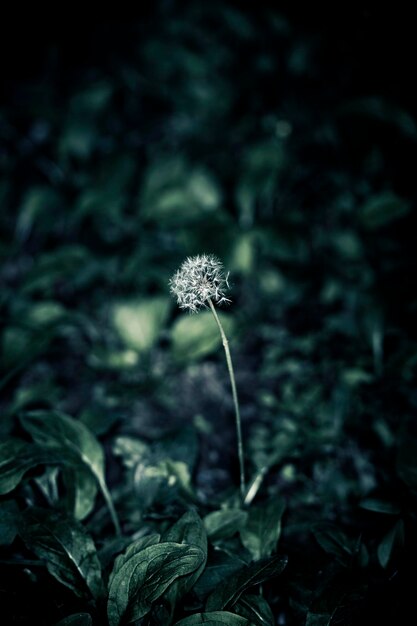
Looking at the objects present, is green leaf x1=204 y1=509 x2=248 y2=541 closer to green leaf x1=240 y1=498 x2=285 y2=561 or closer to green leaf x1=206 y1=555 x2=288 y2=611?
green leaf x1=240 y1=498 x2=285 y2=561

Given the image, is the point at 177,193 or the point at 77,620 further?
the point at 177,193

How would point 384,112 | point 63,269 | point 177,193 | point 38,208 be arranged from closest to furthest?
1. point 63,269
2. point 384,112
3. point 177,193
4. point 38,208

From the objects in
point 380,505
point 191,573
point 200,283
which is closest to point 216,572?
point 191,573

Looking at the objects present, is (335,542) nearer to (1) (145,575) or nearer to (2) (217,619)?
(2) (217,619)

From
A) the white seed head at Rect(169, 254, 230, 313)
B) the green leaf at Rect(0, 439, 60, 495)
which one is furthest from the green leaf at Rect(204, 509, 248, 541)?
the white seed head at Rect(169, 254, 230, 313)

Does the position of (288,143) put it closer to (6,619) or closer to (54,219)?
(54,219)

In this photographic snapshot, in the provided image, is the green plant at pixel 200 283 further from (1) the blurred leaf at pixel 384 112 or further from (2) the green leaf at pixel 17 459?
(1) the blurred leaf at pixel 384 112
